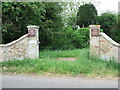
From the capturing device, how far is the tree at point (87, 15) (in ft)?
53.3

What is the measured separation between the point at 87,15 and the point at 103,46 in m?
10.3

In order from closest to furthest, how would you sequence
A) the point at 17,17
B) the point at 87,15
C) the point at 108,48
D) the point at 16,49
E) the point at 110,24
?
1. the point at 108,48
2. the point at 16,49
3. the point at 17,17
4. the point at 110,24
5. the point at 87,15

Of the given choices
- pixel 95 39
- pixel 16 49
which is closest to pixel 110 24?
pixel 95 39

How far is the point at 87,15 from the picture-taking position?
1639 cm

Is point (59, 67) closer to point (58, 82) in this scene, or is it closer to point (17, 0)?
point (58, 82)

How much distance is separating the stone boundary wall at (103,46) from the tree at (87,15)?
9.64 meters

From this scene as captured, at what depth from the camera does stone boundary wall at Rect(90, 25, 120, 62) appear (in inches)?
248

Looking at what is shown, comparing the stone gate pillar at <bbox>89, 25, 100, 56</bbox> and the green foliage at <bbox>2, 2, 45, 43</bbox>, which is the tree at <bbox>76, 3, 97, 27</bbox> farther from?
the stone gate pillar at <bbox>89, 25, 100, 56</bbox>

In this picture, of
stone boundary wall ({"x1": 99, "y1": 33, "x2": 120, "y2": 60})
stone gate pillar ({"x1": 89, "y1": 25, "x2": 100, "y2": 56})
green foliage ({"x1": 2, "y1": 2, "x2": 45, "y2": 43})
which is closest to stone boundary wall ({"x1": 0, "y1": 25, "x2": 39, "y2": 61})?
green foliage ({"x1": 2, "y1": 2, "x2": 45, "y2": 43})

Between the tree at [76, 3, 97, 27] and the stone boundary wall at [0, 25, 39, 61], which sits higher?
the tree at [76, 3, 97, 27]

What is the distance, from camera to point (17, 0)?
8.01 metres

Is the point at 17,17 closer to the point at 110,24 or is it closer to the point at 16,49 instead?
the point at 16,49

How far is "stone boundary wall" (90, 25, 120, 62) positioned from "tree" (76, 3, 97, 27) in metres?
9.64

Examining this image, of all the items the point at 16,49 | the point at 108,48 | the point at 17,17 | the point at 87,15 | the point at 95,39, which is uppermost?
the point at 87,15
